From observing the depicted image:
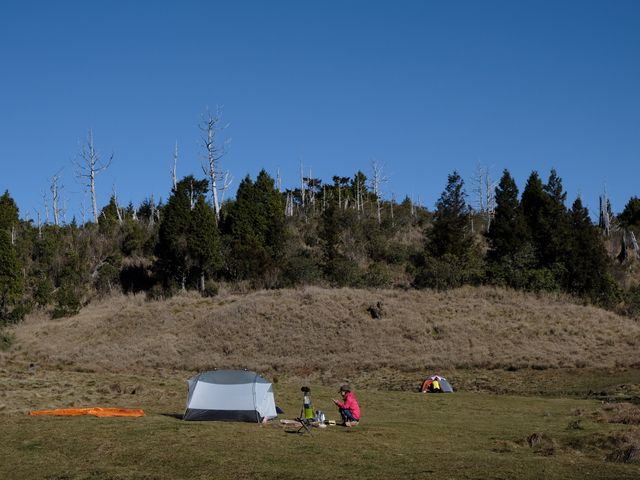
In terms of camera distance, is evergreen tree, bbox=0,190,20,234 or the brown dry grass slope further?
evergreen tree, bbox=0,190,20,234

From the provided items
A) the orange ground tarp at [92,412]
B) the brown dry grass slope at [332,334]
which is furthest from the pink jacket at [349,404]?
the brown dry grass slope at [332,334]

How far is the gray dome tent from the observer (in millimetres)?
23422

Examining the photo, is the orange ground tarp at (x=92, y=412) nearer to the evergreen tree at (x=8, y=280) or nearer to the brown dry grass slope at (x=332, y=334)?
the brown dry grass slope at (x=332, y=334)

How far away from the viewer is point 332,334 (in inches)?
2087

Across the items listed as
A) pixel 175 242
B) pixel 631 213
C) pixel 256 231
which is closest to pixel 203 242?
pixel 175 242

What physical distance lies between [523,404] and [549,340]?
20.8 m

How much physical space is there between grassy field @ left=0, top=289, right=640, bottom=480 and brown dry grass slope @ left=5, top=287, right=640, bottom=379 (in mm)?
165

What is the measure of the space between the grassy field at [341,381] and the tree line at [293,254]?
351 cm

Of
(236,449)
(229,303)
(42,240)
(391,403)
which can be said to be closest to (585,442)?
(236,449)

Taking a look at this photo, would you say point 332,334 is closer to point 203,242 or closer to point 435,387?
point 203,242

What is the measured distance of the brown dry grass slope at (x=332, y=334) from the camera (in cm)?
4653

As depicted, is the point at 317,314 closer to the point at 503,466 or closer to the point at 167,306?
the point at 167,306

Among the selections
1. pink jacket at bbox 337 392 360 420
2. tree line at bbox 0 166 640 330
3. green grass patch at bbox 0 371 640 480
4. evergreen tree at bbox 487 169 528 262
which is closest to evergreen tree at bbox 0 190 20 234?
tree line at bbox 0 166 640 330

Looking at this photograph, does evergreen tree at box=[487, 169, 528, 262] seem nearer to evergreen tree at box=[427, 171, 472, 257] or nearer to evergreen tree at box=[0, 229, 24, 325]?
evergreen tree at box=[427, 171, 472, 257]
